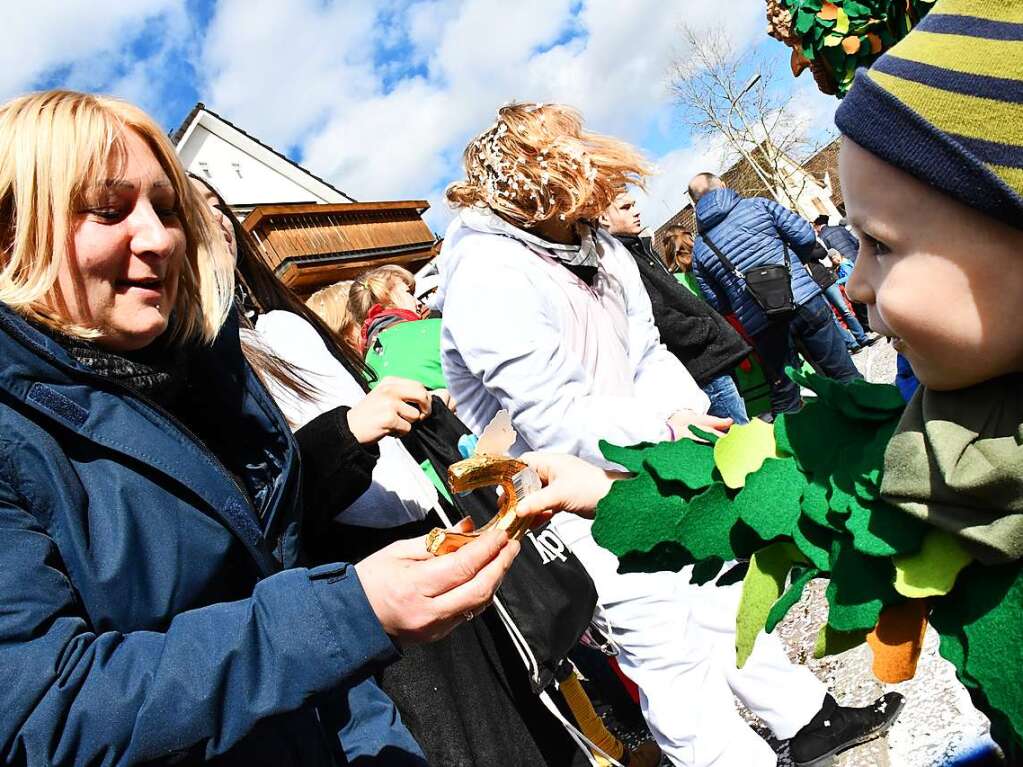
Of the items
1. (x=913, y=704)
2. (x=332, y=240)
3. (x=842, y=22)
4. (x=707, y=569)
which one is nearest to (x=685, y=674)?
(x=913, y=704)

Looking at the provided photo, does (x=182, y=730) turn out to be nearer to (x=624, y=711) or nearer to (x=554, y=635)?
(x=554, y=635)

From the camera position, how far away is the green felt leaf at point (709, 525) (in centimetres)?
111

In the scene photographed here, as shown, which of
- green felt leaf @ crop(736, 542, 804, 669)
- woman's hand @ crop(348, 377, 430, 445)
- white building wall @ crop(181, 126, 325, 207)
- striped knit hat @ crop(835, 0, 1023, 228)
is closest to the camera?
striped knit hat @ crop(835, 0, 1023, 228)

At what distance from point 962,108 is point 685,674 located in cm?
188

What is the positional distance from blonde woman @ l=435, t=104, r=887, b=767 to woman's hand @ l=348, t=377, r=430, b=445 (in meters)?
0.22

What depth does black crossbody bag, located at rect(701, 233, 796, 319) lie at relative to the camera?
179 inches

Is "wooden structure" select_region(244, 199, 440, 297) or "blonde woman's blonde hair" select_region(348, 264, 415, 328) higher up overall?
"wooden structure" select_region(244, 199, 440, 297)

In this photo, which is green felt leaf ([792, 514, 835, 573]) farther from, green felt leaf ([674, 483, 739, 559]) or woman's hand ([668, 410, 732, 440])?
woman's hand ([668, 410, 732, 440])

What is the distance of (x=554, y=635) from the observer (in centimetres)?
208

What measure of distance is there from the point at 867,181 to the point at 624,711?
318cm

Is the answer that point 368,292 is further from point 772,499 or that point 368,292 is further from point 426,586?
point 772,499

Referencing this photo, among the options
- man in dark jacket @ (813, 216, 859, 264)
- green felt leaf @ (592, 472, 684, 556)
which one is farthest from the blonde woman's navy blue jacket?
man in dark jacket @ (813, 216, 859, 264)

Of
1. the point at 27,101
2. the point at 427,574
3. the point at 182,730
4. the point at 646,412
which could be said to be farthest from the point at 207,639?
the point at 646,412

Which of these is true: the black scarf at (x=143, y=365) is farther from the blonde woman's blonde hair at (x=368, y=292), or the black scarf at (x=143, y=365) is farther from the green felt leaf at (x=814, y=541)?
the blonde woman's blonde hair at (x=368, y=292)
